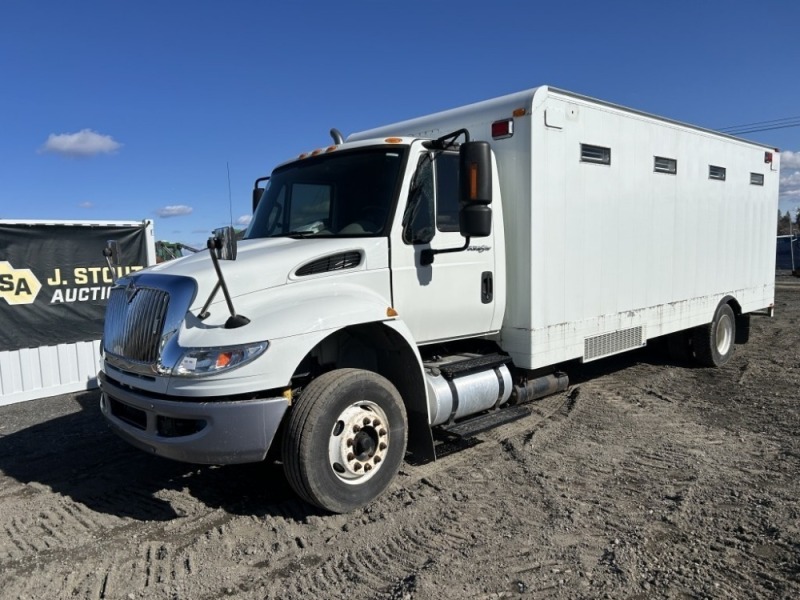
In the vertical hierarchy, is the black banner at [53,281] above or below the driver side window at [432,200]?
below

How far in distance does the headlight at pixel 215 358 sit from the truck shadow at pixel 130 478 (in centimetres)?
123

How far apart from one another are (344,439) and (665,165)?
209 inches

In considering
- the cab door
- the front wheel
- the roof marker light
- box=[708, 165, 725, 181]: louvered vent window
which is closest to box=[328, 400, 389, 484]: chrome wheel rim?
the front wheel

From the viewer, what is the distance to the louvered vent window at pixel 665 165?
691 cm

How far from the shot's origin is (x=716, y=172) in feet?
26.6

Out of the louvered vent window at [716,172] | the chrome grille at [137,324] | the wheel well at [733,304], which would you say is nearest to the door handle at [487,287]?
the chrome grille at [137,324]

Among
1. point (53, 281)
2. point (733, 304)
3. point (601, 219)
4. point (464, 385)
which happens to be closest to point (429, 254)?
point (464, 385)

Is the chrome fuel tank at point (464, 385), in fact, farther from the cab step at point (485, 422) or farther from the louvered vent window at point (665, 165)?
the louvered vent window at point (665, 165)

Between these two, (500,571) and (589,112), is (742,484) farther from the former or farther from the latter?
(589,112)

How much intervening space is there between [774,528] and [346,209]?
143 inches

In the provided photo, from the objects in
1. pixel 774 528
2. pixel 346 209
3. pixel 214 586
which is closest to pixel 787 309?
pixel 774 528

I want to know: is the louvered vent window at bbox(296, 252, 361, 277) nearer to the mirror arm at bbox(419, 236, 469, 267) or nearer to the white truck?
the white truck

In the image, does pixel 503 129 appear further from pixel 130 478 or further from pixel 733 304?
pixel 733 304

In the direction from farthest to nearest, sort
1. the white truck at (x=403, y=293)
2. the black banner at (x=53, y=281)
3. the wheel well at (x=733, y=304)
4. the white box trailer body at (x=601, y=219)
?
the wheel well at (x=733, y=304) < the black banner at (x=53, y=281) < the white box trailer body at (x=601, y=219) < the white truck at (x=403, y=293)
